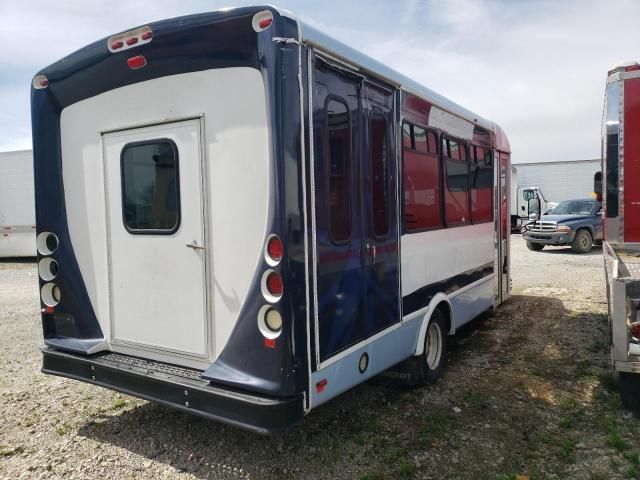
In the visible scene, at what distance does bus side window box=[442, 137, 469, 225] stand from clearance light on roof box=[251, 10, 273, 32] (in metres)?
2.77

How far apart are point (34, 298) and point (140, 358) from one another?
24.3ft

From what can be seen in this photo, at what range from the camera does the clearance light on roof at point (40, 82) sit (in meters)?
4.03

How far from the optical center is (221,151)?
330 cm

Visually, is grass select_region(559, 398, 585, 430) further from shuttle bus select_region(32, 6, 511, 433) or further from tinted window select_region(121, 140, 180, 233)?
tinted window select_region(121, 140, 180, 233)

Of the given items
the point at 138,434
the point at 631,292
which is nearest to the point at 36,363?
the point at 138,434

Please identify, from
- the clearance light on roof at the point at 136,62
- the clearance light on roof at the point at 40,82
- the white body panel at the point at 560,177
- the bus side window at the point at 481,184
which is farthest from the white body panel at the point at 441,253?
the white body panel at the point at 560,177

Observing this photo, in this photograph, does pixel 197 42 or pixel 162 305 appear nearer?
pixel 197 42

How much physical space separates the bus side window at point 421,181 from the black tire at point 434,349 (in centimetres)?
96

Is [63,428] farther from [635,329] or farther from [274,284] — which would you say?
[635,329]

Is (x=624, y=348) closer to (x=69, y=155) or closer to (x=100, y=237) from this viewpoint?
(x=100, y=237)

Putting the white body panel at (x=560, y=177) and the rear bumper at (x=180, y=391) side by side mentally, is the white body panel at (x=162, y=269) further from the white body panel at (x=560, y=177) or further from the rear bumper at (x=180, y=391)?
the white body panel at (x=560, y=177)

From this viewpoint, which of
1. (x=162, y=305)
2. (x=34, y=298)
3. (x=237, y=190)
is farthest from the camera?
(x=34, y=298)

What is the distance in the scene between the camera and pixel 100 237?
13.0 ft

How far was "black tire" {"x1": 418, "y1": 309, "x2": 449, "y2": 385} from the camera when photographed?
4.95 metres
